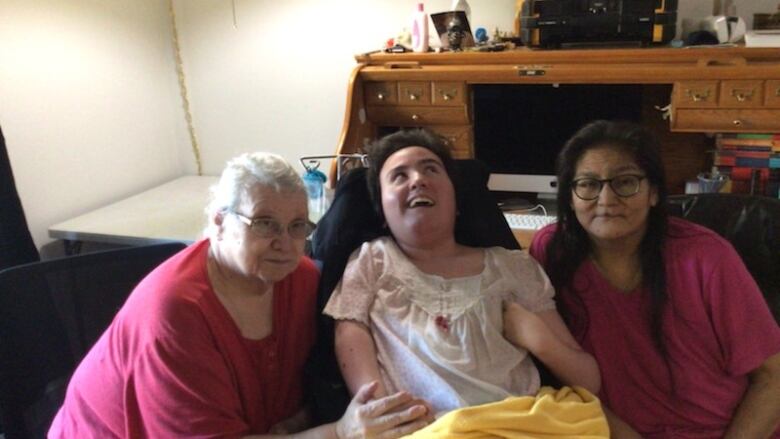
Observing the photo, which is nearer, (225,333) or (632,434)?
(225,333)

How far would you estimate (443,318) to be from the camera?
1.43m

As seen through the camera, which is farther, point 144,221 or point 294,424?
point 144,221

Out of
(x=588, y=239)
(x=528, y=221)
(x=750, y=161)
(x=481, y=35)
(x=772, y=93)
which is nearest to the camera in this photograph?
(x=588, y=239)

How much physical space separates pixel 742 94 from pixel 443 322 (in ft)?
4.58

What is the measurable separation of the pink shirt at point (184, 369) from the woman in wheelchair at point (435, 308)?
137 millimetres

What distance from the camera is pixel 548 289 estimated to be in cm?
150

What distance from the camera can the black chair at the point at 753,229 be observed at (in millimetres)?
1587

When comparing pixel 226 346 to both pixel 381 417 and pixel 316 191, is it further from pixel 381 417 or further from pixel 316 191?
pixel 316 191

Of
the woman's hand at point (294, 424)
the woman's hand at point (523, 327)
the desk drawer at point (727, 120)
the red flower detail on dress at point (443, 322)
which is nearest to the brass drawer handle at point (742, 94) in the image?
the desk drawer at point (727, 120)

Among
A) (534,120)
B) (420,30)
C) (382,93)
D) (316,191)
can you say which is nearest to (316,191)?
(316,191)

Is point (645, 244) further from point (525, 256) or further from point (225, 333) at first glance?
point (225, 333)

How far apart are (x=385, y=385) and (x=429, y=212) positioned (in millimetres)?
383

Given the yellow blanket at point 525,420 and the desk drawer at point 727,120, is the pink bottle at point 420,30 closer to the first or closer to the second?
the desk drawer at point 727,120

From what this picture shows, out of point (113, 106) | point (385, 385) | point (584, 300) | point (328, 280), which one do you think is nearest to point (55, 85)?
point (113, 106)
